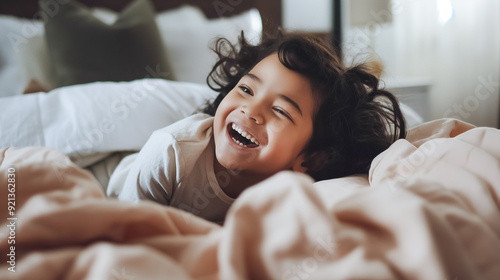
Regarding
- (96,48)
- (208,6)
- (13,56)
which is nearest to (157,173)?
(96,48)

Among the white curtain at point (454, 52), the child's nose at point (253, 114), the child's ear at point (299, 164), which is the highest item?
the child's nose at point (253, 114)

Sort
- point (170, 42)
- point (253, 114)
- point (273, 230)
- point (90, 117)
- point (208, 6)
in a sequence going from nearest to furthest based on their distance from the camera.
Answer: point (273, 230), point (253, 114), point (90, 117), point (170, 42), point (208, 6)

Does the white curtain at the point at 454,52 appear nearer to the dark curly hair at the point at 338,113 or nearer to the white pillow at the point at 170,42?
the white pillow at the point at 170,42

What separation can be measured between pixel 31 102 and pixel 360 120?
0.86m

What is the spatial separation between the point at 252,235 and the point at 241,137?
578 mm

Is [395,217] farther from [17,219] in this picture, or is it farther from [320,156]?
[320,156]

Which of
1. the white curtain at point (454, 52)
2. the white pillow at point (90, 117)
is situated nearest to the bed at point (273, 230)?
the white pillow at point (90, 117)

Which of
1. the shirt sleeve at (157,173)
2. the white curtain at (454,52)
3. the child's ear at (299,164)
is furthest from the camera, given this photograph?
the white curtain at (454,52)

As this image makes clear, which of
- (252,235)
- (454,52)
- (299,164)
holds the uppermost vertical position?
(252,235)

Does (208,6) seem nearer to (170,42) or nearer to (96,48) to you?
(170,42)

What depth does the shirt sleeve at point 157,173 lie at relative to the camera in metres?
0.88

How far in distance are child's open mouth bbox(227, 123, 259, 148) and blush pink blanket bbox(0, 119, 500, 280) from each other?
0.41 meters

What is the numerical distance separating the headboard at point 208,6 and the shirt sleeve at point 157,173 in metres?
→ 0.97

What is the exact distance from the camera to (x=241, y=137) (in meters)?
→ 0.97
